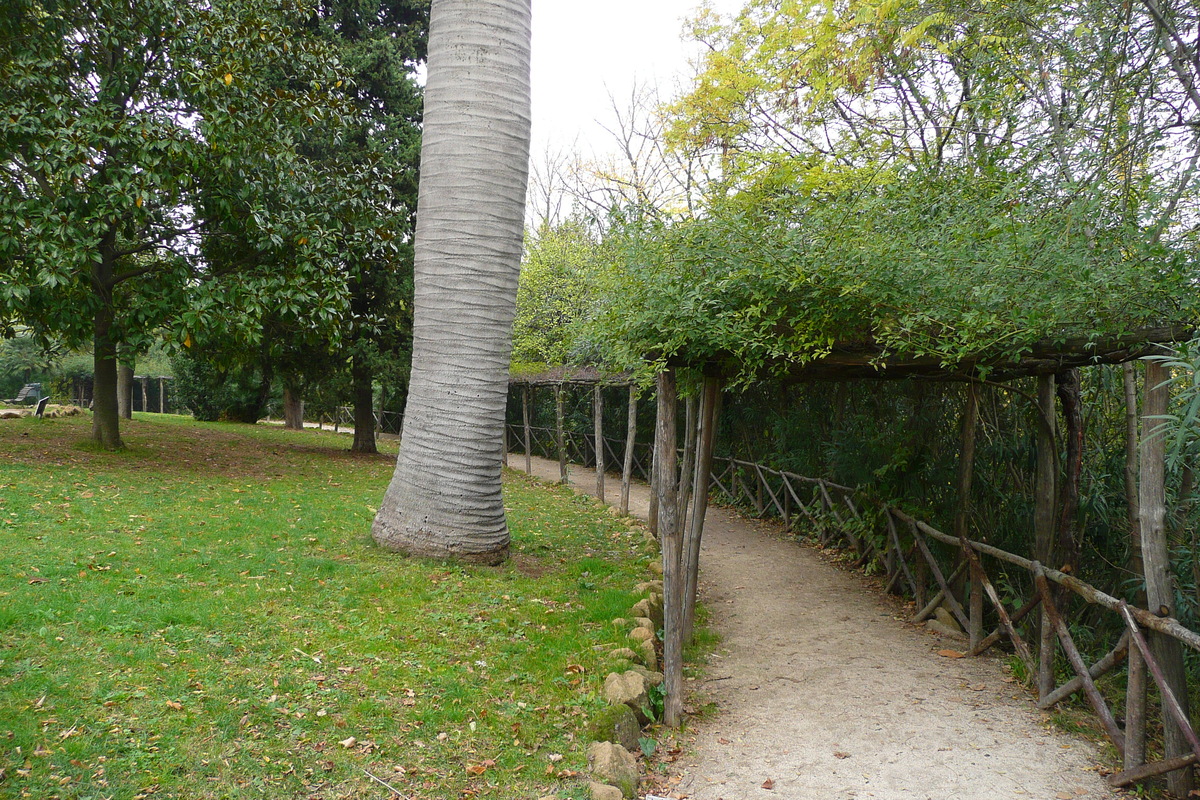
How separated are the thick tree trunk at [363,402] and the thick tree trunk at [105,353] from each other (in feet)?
14.0

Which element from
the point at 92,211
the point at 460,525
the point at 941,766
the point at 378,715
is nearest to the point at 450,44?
the point at 460,525

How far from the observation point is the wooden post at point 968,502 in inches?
237

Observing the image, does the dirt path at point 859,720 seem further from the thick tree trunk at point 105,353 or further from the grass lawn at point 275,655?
the thick tree trunk at point 105,353

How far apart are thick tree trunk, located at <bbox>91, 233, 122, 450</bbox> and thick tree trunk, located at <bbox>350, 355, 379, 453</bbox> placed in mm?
4269

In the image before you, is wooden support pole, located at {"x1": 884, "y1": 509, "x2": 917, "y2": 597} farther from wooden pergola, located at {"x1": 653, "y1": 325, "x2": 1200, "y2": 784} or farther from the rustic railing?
wooden pergola, located at {"x1": 653, "y1": 325, "x2": 1200, "y2": 784}

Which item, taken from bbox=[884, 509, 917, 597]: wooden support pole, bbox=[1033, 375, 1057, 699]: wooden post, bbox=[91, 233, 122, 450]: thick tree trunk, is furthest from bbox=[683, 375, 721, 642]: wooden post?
bbox=[91, 233, 122, 450]: thick tree trunk

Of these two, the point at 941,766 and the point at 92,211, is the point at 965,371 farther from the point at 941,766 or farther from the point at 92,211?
the point at 92,211

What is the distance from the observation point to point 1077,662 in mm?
4598

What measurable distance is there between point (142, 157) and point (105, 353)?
11.1ft

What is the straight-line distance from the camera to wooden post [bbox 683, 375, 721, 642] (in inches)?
219

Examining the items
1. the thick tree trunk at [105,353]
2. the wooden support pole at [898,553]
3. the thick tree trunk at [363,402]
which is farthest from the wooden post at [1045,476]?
the thick tree trunk at [363,402]

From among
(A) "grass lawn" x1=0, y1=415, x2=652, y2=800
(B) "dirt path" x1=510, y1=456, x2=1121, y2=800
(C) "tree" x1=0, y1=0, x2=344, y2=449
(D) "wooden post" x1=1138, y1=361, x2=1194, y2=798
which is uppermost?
(C) "tree" x1=0, y1=0, x2=344, y2=449

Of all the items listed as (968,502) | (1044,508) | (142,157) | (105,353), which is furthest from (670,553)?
(105,353)

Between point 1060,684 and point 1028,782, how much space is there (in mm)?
1456
